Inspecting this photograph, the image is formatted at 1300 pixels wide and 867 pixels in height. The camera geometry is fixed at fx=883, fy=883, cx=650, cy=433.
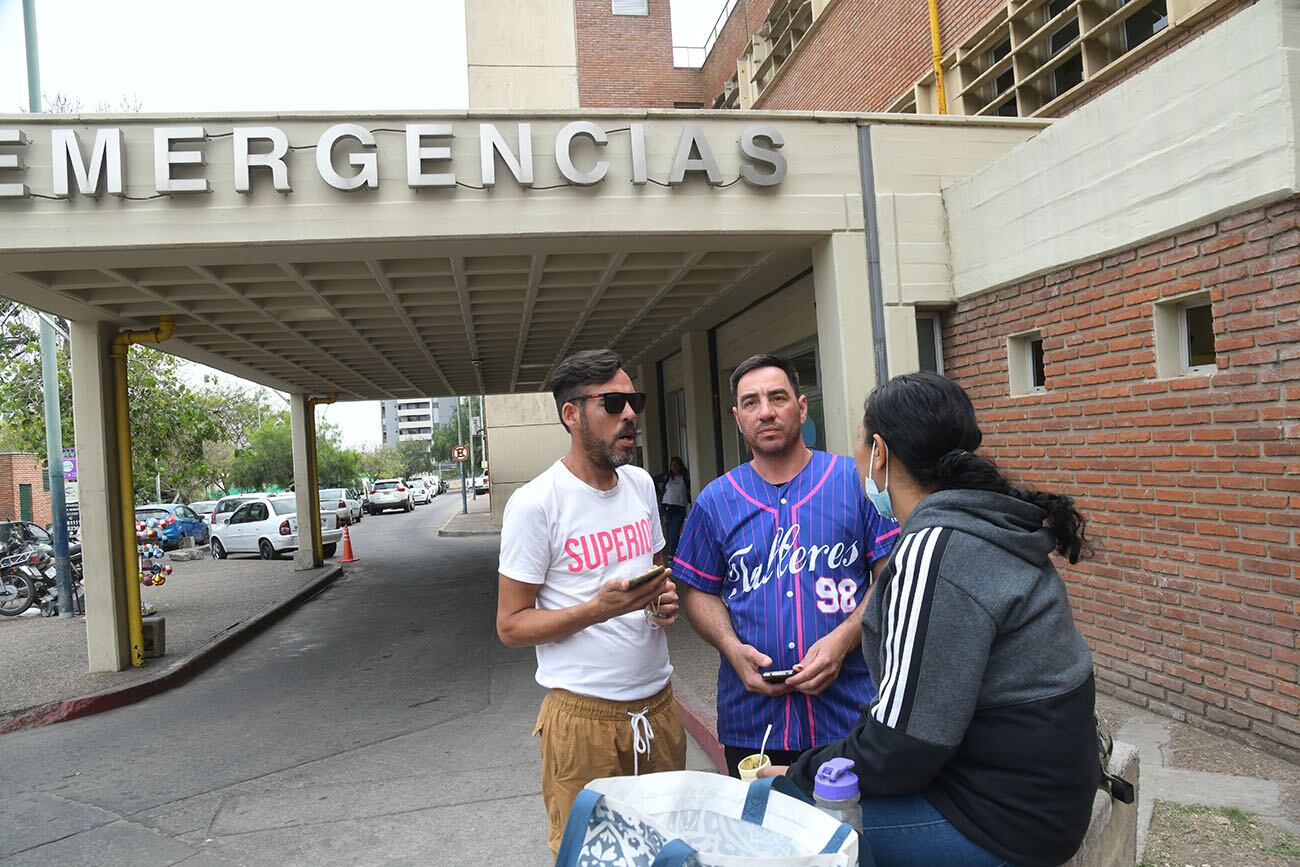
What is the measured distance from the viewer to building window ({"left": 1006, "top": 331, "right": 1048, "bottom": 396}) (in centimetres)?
681

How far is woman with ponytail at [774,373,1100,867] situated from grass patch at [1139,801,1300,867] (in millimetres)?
2491

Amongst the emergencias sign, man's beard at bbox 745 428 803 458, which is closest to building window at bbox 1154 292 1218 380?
the emergencias sign

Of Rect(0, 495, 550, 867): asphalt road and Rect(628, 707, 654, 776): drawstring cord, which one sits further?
Rect(0, 495, 550, 867): asphalt road

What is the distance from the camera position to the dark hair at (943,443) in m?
1.81

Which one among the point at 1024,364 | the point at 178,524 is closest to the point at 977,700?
the point at 1024,364

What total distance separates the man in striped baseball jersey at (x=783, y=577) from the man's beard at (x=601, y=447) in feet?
1.20

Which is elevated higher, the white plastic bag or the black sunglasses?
the black sunglasses

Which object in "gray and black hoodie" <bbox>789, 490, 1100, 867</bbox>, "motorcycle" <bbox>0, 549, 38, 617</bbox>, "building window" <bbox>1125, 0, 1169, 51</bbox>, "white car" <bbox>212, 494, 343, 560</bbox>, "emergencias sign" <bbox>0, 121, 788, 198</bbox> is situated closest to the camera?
"gray and black hoodie" <bbox>789, 490, 1100, 867</bbox>

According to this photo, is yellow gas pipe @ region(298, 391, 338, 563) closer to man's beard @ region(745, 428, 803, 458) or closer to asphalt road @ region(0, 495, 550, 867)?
asphalt road @ region(0, 495, 550, 867)

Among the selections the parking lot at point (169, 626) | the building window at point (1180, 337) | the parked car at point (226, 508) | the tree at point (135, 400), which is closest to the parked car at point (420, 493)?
the parked car at point (226, 508)

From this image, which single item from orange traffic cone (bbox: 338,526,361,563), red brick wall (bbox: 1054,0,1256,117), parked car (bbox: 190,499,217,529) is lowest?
orange traffic cone (bbox: 338,526,361,563)

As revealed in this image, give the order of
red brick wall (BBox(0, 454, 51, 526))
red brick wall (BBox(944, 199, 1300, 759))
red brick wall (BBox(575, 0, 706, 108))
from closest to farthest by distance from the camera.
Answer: red brick wall (BBox(944, 199, 1300, 759)) < red brick wall (BBox(575, 0, 706, 108)) < red brick wall (BBox(0, 454, 51, 526))

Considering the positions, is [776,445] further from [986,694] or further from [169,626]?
[169,626]

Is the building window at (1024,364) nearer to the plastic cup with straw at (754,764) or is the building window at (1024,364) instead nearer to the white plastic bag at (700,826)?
the plastic cup with straw at (754,764)
